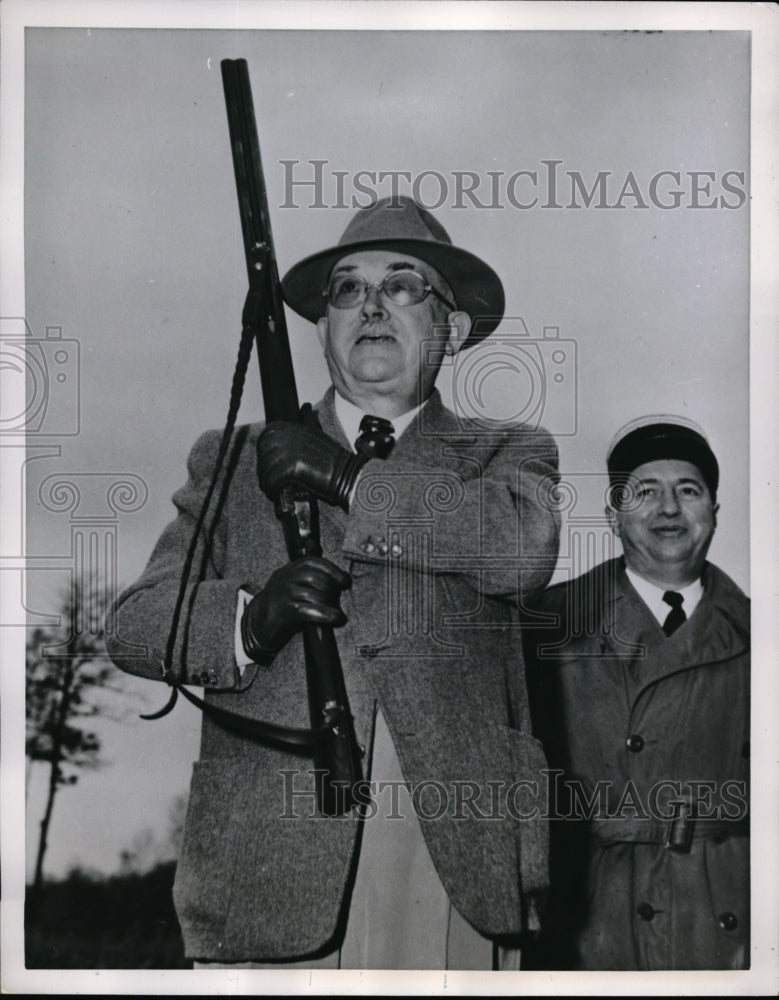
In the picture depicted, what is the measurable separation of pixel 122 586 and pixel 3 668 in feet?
0.98

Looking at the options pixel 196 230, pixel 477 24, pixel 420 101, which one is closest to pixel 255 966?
pixel 196 230

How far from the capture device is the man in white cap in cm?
259

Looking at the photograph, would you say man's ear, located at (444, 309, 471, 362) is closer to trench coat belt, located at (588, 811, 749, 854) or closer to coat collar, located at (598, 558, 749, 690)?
coat collar, located at (598, 558, 749, 690)

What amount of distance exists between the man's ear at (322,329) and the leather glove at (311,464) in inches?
8.2

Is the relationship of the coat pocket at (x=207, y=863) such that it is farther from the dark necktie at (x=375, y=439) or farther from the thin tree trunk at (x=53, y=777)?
the dark necktie at (x=375, y=439)

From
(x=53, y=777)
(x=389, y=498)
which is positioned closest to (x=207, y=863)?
(x=53, y=777)

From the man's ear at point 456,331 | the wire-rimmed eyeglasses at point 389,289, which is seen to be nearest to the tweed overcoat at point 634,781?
the man's ear at point 456,331

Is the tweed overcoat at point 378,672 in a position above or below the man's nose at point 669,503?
below

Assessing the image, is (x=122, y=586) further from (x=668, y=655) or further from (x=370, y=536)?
(x=668, y=655)

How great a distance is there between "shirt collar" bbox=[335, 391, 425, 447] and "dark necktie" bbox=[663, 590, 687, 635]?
62cm

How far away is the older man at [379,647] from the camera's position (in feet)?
8.25

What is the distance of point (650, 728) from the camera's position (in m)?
2.62

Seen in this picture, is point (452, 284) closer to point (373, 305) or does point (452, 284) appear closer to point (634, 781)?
point (373, 305)

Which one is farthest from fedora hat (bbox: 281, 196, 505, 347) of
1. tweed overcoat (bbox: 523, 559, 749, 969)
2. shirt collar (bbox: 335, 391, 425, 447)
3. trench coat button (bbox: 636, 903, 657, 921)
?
trench coat button (bbox: 636, 903, 657, 921)
